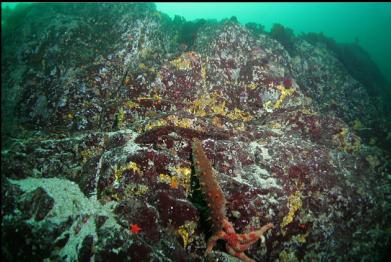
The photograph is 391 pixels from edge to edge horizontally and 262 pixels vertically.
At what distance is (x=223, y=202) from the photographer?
5.27m

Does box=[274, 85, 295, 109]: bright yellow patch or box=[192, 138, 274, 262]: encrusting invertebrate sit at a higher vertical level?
box=[274, 85, 295, 109]: bright yellow patch

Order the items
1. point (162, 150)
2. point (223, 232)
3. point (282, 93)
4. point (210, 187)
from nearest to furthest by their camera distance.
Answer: point (223, 232) < point (210, 187) < point (162, 150) < point (282, 93)

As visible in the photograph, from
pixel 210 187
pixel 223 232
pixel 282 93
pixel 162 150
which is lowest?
pixel 223 232

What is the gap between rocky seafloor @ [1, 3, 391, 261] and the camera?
5.48m

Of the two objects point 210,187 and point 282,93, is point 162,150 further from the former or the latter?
point 282,93

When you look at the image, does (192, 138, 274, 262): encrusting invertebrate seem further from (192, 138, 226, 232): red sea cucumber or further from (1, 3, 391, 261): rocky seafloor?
(1, 3, 391, 261): rocky seafloor

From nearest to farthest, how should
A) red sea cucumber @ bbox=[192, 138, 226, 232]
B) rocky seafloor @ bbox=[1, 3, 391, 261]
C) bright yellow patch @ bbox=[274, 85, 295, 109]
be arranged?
1. red sea cucumber @ bbox=[192, 138, 226, 232]
2. rocky seafloor @ bbox=[1, 3, 391, 261]
3. bright yellow patch @ bbox=[274, 85, 295, 109]

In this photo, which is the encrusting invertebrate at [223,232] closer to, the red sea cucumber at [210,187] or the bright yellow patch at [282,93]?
the red sea cucumber at [210,187]

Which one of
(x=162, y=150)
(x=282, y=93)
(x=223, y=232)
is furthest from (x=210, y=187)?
(x=282, y=93)

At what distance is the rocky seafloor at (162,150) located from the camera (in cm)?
548

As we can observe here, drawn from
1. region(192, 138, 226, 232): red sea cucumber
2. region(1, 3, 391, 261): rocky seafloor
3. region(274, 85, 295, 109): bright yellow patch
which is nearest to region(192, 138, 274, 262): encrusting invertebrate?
region(192, 138, 226, 232): red sea cucumber

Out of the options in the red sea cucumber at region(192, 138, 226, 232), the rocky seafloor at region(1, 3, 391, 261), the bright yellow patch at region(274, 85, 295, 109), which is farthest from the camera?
the bright yellow patch at region(274, 85, 295, 109)

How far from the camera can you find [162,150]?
242 inches

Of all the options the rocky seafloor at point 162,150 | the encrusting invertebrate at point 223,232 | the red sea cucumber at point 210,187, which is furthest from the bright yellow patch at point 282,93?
the encrusting invertebrate at point 223,232
